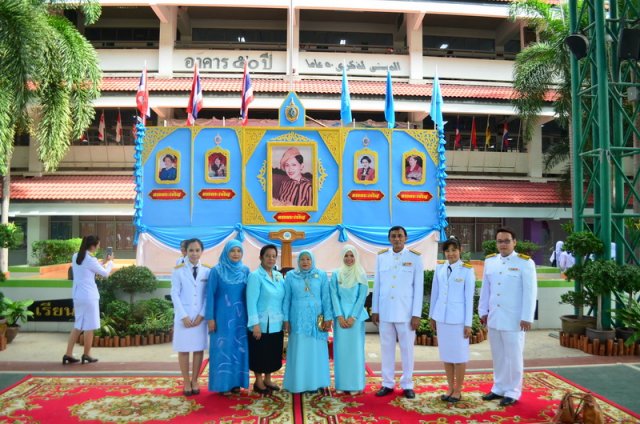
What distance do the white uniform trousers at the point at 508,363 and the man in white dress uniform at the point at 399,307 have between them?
810 mm

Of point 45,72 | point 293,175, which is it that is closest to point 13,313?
point 45,72

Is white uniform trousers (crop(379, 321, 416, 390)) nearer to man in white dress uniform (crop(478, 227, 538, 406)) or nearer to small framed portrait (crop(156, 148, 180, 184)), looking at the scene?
man in white dress uniform (crop(478, 227, 538, 406))

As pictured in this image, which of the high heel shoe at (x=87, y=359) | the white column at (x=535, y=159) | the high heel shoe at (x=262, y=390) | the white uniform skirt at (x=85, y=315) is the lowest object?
the high heel shoe at (x=87, y=359)

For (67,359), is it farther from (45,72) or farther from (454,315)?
(45,72)

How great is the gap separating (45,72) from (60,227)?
9.17 metres

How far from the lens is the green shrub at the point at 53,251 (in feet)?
50.8

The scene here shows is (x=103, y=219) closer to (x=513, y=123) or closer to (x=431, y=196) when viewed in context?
(x=431, y=196)

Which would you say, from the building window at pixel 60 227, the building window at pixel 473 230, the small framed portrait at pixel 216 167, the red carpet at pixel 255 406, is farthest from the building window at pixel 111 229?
the red carpet at pixel 255 406

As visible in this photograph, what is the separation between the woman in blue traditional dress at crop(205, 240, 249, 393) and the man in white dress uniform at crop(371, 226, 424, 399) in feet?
4.38

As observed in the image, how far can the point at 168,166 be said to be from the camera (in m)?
11.5

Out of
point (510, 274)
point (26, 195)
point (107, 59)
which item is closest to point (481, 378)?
point (510, 274)

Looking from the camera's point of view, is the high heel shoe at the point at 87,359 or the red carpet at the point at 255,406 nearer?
the red carpet at the point at 255,406

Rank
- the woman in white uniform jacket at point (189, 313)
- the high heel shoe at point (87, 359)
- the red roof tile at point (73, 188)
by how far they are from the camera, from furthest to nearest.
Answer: the red roof tile at point (73, 188), the high heel shoe at point (87, 359), the woman in white uniform jacket at point (189, 313)

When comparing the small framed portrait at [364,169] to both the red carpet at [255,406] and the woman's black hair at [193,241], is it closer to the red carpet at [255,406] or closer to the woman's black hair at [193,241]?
the red carpet at [255,406]
